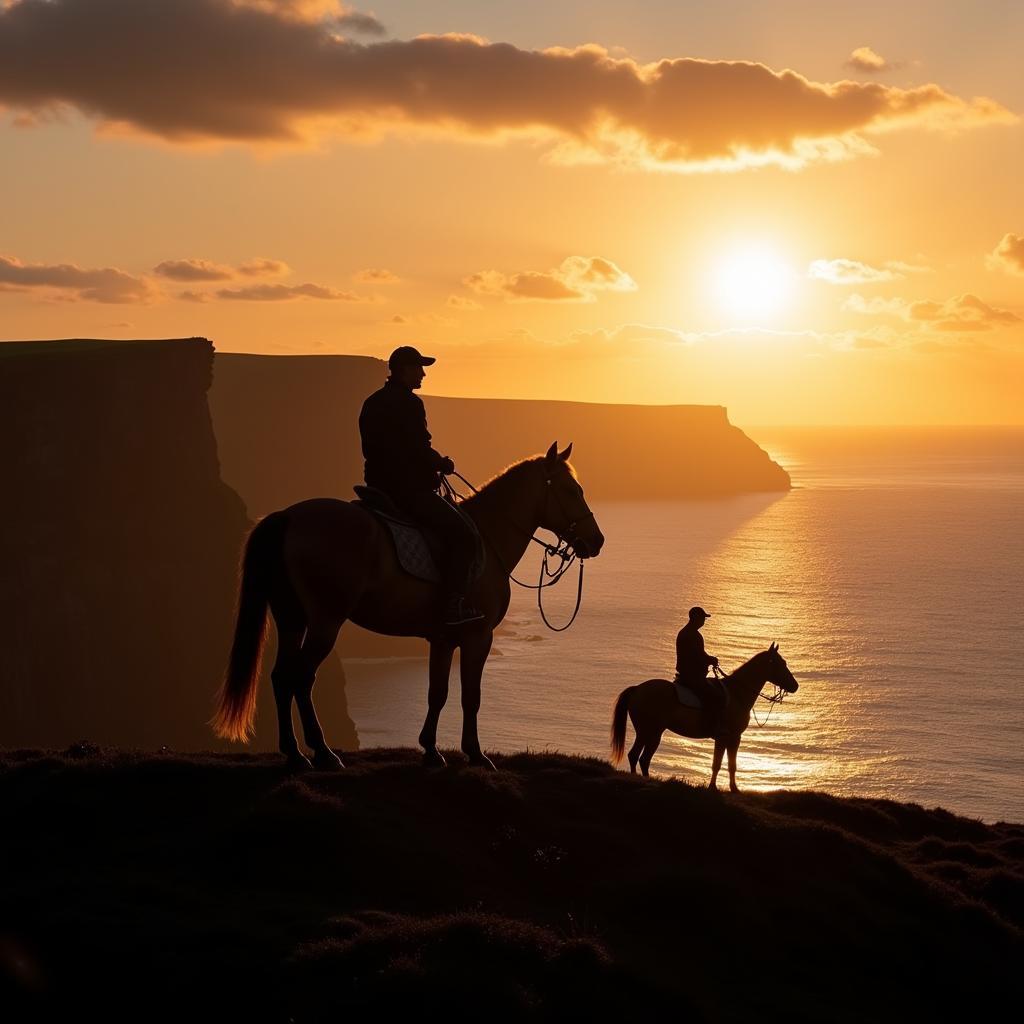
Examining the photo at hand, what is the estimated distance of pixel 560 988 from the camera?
31.5ft

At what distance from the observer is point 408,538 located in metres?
13.4

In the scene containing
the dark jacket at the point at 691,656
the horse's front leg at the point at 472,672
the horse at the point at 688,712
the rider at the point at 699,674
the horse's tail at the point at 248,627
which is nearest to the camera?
the horse's tail at the point at 248,627

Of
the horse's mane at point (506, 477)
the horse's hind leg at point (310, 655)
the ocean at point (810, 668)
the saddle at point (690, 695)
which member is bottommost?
the ocean at point (810, 668)

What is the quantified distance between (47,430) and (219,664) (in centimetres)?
1393

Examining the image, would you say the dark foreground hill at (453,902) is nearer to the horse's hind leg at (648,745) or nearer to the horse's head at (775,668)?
the horse's hind leg at (648,745)

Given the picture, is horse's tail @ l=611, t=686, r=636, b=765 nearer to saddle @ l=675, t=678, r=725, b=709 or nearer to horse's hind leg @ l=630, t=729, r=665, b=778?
horse's hind leg @ l=630, t=729, r=665, b=778

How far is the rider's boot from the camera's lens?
13594 mm

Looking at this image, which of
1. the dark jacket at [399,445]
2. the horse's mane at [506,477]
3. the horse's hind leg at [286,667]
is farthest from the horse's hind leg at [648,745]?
the dark jacket at [399,445]

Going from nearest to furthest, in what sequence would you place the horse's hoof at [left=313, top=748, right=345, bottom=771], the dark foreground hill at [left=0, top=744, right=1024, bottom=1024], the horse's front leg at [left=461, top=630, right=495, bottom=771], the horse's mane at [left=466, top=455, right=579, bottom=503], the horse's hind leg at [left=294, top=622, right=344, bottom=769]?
the dark foreground hill at [left=0, top=744, right=1024, bottom=1024] < the horse's hind leg at [left=294, top=622, right=344, bottom=769] < the horse's hoof at [left=313, top=748, right=345, bottom=771] < the horse's front leg at [left=461, top=630, right=495, bottom=771] < the horse's mane at [left=466, top=455, right=579, bottom=503]

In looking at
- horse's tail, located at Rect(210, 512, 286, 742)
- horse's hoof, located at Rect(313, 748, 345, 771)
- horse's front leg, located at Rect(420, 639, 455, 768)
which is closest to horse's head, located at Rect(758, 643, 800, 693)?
horse's front leg, located at Rect(420, 639, 455, 768)

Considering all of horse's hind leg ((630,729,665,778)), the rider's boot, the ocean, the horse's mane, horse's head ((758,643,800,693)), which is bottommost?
the ocean

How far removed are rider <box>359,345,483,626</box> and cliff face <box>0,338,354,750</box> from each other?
134 feet

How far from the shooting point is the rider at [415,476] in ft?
44.6

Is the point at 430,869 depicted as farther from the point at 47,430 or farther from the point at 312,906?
the point at 47,430
